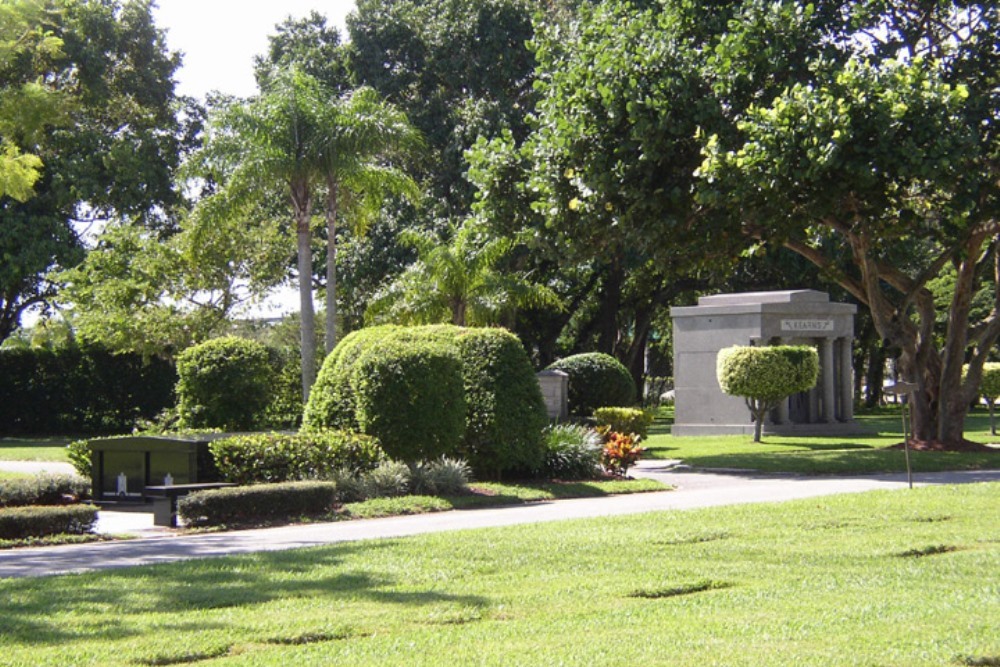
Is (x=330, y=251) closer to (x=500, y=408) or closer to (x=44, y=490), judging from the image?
(x=500, y=408)

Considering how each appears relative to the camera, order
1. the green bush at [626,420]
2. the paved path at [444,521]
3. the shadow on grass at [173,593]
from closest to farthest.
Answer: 1. the shadow on grass at [173,593]
2. the paved path at [444,521]
3. the green bush at [626,420]

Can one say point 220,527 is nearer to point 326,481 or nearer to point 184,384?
point 326,481

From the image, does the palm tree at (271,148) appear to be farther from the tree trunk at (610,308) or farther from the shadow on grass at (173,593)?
the tree trunk at (610,308)

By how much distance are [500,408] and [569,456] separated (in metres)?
1.80

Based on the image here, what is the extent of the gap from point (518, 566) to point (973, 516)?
239 inches

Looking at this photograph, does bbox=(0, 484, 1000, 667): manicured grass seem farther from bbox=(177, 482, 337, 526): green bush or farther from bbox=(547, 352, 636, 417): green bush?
bbox=(547, 352, 636, 417): green bush

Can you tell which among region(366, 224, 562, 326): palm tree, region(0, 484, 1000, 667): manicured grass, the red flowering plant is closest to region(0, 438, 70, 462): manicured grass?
region(366, 224, 562, 326): palm tree

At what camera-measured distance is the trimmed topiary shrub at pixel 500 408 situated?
19.2 meters

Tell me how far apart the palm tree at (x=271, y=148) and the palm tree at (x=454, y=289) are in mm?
5011

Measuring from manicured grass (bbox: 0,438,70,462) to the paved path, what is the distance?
12.2m

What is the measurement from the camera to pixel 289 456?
17.0 meters

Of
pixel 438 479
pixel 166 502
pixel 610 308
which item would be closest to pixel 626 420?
pixel 438 479

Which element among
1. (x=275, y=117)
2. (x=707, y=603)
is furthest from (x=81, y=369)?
(x=707, y=603)

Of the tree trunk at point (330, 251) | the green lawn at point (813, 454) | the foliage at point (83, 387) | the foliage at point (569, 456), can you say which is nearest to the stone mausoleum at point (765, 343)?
the green lawn at point (813, 454)
